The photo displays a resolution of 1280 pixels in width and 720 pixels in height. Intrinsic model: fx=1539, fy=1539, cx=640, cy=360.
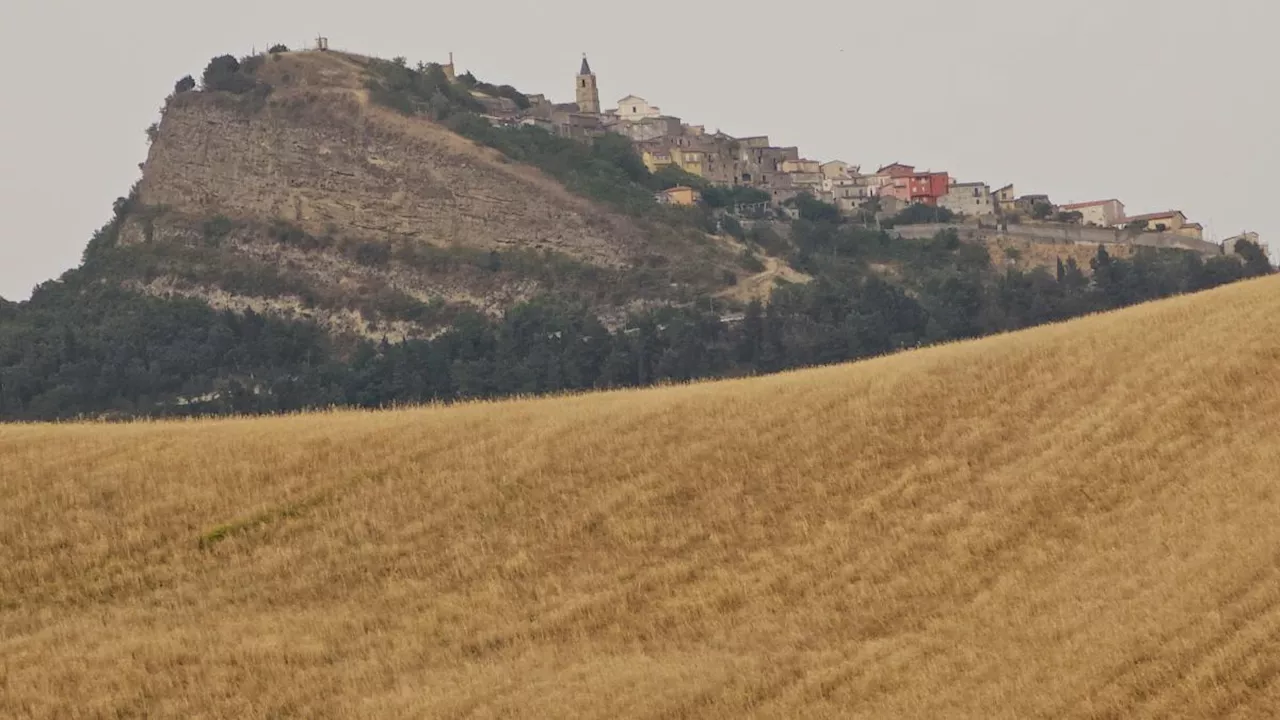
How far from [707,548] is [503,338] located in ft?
285

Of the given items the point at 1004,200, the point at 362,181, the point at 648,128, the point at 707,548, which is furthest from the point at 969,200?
the point at 707,548

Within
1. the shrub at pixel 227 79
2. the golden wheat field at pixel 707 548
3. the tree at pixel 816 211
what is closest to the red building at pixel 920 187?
the tree at pixel 816 211

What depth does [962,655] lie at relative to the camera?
52.3 feet

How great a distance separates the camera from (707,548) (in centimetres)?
2098

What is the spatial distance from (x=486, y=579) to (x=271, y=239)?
119195 mm

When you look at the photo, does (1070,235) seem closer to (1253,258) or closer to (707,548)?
(1253,258)

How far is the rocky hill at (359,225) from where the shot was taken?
127500 mm

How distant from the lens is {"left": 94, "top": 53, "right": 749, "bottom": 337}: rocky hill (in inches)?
5020

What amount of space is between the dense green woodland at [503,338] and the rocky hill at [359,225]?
2758 mm

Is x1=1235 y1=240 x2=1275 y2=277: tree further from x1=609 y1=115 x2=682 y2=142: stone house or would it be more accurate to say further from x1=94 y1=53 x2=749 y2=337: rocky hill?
x1=609 y1=115 x2=682 y2=142: stone house

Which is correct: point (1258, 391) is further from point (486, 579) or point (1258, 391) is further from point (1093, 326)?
point (486, 579)

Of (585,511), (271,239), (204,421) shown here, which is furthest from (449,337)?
(585,511)

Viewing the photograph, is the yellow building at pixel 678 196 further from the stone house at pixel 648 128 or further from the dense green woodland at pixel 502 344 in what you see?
the stone house at pixel 648 128

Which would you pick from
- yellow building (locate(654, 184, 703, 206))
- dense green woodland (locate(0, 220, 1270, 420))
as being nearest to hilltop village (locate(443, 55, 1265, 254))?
yellow building (locate(654, 184, 703, 206))
